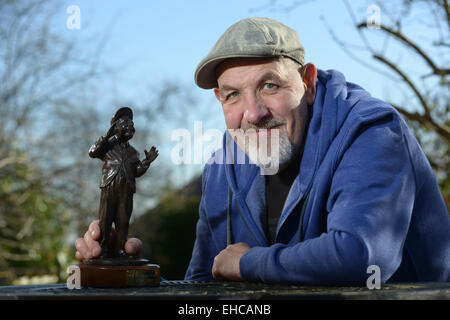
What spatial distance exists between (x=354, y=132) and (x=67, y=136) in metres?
5.64

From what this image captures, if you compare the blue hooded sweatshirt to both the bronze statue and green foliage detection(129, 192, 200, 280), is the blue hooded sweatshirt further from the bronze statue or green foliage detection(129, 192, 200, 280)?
green foliage detection(129, 192, 200, 280)

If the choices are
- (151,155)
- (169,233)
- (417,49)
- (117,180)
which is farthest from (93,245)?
(169,233)

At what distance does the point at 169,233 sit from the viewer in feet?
31.9

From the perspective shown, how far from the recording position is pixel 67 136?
7055mm

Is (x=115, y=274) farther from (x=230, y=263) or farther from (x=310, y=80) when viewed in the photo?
(x=310, y=80)

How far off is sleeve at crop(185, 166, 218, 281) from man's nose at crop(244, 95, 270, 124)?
26.5 inches

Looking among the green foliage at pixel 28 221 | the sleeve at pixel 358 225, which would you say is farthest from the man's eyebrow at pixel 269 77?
the green foliage at pixel 28 221

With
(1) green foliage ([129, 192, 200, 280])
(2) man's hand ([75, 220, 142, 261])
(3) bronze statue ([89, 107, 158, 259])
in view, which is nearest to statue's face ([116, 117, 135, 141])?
(3) bronze statue ([89, 107, 158, 259])

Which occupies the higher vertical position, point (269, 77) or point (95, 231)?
point (269, 77)

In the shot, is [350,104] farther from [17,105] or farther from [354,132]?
[17,105]

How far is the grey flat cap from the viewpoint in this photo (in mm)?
2088

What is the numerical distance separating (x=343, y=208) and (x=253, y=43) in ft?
2.37

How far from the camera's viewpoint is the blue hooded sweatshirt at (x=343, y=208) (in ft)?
5.64

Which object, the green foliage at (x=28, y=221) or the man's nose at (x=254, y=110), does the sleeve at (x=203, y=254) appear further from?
the green foliage at (x=28, y=221)
